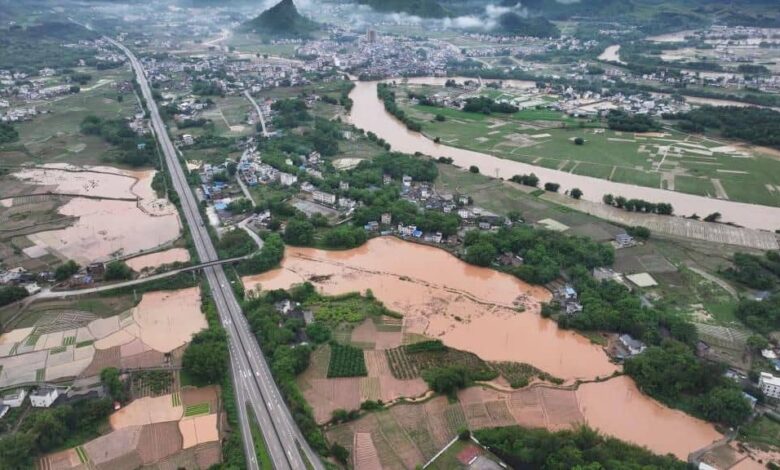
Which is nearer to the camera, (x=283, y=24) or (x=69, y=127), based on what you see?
(x=69, y=127)

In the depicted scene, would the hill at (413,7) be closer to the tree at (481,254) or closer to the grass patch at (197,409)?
the tree at (481,254)

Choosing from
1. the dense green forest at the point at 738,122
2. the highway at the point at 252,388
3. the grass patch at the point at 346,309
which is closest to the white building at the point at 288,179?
the highway at the point at 252,388

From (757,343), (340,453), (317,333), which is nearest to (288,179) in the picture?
(317,333)

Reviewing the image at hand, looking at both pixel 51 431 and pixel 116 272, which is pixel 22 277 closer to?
pixel 116 272

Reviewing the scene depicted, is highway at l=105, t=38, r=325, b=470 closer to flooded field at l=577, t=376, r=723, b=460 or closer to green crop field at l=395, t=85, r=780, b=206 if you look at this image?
flooded field at l=577, t=376, r=723, b=460

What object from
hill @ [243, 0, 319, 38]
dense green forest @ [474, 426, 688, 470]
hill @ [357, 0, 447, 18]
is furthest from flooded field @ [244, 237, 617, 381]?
hill @ [357, 0, 447, 18]
